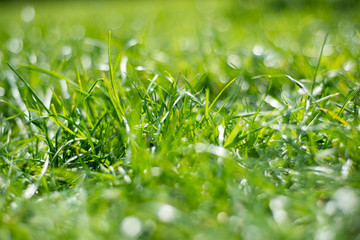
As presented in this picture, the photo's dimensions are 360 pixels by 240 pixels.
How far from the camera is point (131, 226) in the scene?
777mm

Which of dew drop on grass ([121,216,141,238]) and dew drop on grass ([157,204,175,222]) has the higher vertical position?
dew drop on grass ([157,204,175,222])

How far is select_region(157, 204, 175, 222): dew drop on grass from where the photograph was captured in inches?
31.0

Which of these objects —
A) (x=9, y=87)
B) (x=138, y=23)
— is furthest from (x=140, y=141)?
(x=138, y=23)

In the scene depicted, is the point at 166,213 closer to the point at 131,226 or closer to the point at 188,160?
the point at 131,226

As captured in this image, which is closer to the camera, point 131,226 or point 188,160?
point 131,226

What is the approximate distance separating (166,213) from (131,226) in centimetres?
9

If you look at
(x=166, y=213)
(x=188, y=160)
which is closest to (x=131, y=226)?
(x=166, y=213)

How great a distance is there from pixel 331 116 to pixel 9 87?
1.67 metres

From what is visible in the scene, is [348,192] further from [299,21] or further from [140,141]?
[299,21]

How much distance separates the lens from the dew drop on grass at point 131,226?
76 cm

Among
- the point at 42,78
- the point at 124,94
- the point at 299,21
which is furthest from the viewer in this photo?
the point at 299,21

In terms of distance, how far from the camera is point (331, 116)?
1151 mm

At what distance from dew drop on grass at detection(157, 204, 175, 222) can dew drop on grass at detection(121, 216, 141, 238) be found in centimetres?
6

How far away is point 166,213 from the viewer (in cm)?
80
